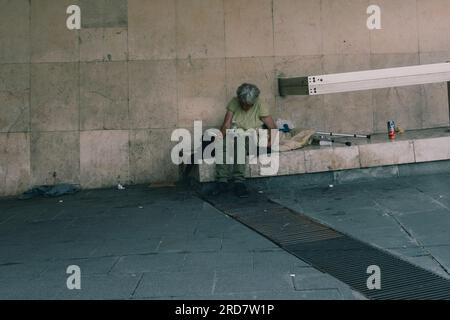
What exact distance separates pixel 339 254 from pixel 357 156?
3.56m

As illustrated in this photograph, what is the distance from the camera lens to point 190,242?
16.8ft

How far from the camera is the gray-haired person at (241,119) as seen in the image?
7.50m

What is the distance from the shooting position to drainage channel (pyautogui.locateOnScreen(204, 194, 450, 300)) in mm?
3641

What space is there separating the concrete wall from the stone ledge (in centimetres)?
159

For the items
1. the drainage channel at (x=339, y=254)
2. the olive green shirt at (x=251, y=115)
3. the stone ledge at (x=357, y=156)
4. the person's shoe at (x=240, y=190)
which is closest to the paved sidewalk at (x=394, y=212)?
the drainage channel at (x=339, y=254)

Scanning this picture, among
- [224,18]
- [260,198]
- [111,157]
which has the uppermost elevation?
[224,18]

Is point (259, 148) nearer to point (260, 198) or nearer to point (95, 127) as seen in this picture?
point (260, 198)

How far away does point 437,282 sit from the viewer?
3.74 metres

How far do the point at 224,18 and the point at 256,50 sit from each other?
0.81 metres

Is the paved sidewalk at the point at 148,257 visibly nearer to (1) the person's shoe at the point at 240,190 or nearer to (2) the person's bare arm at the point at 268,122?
(1) the person's shoe at the point at 240,190

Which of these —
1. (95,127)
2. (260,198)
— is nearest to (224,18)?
(95,127)

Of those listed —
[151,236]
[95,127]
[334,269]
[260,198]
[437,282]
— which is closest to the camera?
[437,282]

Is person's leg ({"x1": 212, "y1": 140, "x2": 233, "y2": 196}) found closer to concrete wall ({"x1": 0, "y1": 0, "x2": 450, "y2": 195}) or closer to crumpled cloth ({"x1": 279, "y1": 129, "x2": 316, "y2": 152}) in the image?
crumpled cloth ({"x1": 279, "y1": 129, "x2": 316, "y2": 152})

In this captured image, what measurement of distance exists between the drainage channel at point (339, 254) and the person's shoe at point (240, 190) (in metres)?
0.56
